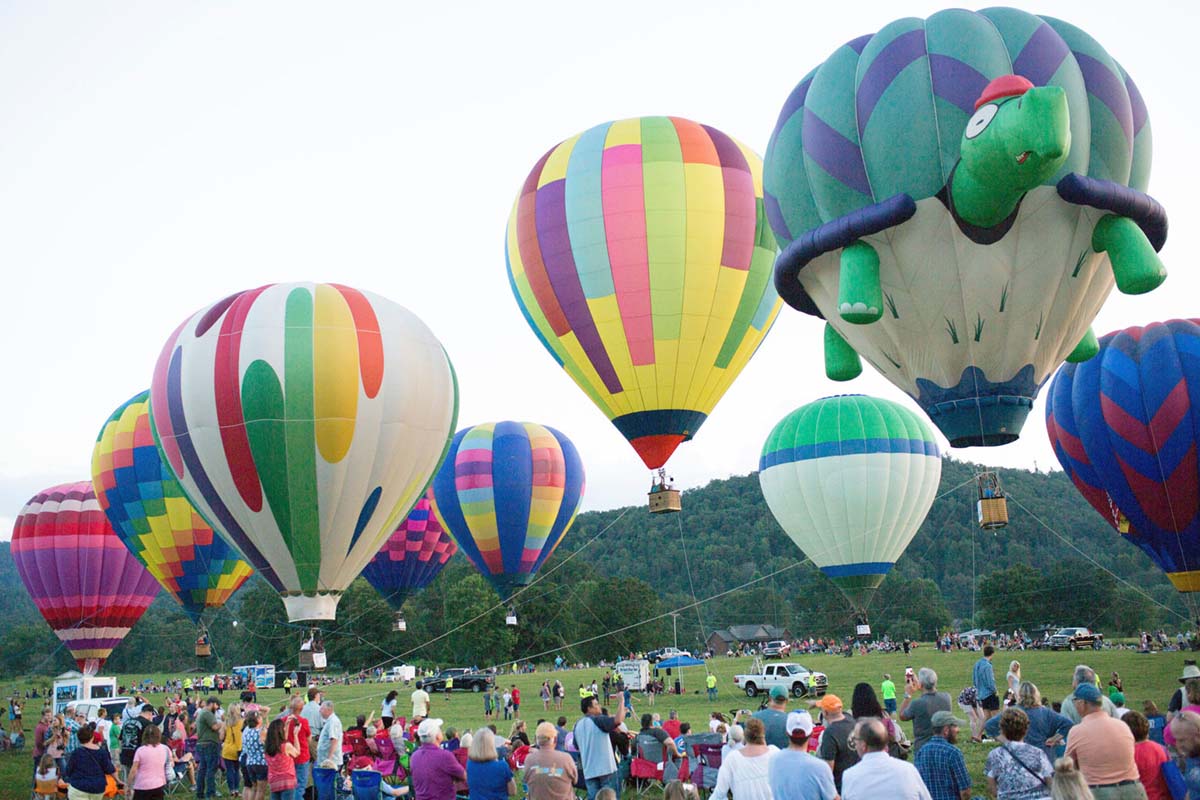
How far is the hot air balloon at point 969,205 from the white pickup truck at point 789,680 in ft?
42.3

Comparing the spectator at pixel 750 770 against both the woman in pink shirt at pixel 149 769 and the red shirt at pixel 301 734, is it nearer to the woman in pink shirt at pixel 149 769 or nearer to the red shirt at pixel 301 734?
the red shirt at pixel 301 734

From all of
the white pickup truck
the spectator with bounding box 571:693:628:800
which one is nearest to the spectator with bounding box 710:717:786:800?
the spectator with bounding box 571:693:628:800

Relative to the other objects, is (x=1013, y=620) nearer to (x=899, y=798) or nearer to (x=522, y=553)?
(x=522, y=553)

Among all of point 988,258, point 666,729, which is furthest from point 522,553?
point 988,258

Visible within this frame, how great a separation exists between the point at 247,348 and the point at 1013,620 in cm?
5152

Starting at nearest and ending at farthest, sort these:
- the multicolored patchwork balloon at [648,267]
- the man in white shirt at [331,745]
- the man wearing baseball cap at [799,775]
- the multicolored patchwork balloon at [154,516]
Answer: the man wearing baseball cap at [799,775] < the man in white shirt at [331,745] < the multicolored patchwork balloon at [648,267] < the multicolored patchwork balloon at [154,516]

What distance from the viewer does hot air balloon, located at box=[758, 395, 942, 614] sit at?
1922 cm

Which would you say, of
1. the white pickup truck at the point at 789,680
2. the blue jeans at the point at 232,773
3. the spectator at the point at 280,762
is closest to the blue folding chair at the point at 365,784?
the spectator at the point at 280,762

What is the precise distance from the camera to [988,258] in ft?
27.7

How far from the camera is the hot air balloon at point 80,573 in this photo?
23578 mm

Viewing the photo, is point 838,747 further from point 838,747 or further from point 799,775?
point 799,775

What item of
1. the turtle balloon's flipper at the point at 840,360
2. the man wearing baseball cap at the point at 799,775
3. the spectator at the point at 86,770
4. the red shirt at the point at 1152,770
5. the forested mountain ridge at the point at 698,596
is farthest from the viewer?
the forested mountain ridge at the point at 698,596

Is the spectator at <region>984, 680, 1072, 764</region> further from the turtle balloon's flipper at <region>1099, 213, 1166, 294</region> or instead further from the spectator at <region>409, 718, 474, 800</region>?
the turtle balloon's flipper at <region>1099, 213, 1166, 294</region>

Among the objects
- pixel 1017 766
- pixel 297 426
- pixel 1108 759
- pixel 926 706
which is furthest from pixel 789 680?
pixel 1017 766
